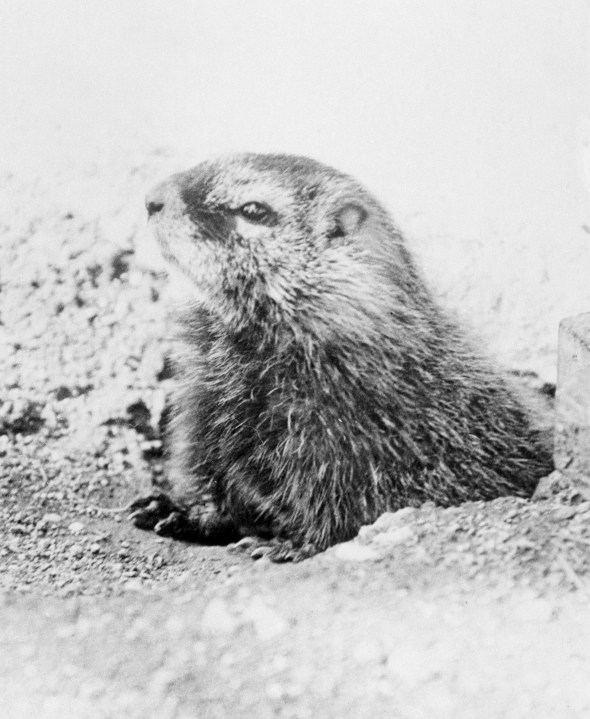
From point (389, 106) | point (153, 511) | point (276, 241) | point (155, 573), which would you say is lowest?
point (155, 573)

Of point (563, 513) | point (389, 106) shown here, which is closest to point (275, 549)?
point (563, 513)

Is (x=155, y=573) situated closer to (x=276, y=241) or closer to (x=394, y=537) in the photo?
(x=394, y=537)

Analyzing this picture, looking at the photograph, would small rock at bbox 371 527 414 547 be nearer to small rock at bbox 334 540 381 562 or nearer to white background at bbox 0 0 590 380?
small rock at bbox 334 540 381 562

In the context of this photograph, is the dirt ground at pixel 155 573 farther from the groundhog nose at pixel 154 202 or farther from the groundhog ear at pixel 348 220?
the groundhog ear at pixel 348 220

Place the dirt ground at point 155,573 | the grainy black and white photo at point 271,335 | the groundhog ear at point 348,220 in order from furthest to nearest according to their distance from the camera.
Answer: the groundhog ear at point 348,220
the grainy black and white photo at point 271,335
the dirt ground at point 155,573

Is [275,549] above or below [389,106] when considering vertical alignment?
below

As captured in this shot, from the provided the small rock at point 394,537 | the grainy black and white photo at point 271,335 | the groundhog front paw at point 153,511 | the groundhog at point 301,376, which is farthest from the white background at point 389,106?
the groundhog front paw at point 153,511

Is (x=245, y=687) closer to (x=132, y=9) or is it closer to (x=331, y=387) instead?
(x=331, y=387)

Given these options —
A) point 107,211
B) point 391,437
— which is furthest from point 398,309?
point 107,211
